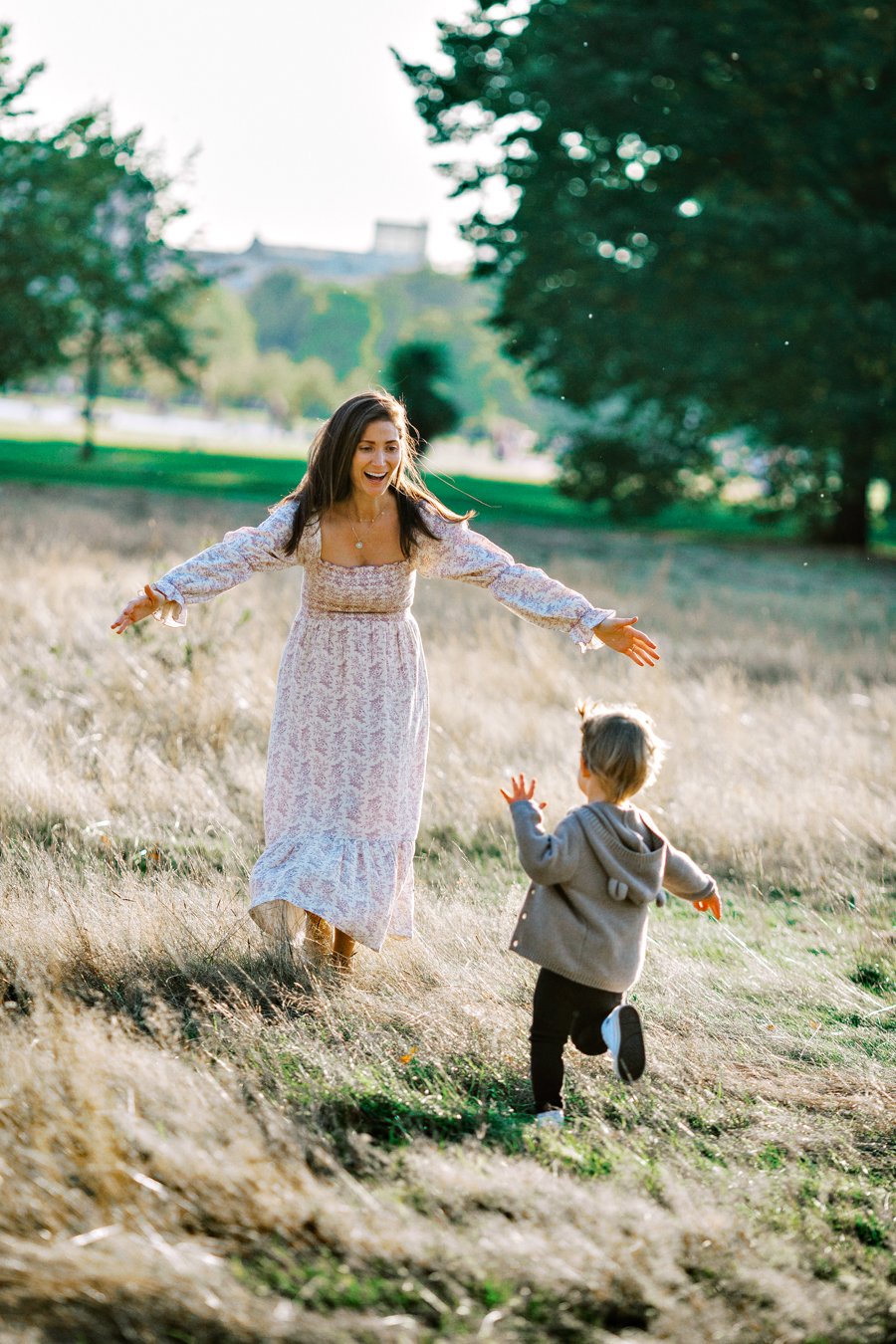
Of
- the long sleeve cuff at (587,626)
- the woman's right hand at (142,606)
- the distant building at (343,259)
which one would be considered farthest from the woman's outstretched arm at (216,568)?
the distant building at (343,259)

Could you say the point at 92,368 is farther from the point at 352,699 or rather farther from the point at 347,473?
the point at 352,699

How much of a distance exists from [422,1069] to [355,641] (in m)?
1.44

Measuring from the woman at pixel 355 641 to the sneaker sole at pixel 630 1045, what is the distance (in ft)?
3.34

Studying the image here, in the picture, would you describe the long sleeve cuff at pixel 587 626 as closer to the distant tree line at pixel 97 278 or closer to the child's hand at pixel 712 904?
the child's hand at pixel 712 904

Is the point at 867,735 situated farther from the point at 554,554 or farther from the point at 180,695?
the point at 554,554

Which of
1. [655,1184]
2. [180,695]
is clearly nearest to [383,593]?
[655,1184]

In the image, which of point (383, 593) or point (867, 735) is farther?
point (867, 735)

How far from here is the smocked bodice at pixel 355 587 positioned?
14.6ft

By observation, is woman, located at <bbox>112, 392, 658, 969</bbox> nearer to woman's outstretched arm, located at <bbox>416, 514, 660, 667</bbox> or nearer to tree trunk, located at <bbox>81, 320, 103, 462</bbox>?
woman's outstretched arm, located at <bbox>416, 514, 660, 667</bbox>

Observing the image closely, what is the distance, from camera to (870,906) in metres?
5.84

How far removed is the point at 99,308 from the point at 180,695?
996 inches

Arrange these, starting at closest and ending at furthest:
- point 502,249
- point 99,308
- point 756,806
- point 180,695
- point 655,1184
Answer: point 655,1184 < point 756,806 < point 180,695 < point 502,249 < point 99,308

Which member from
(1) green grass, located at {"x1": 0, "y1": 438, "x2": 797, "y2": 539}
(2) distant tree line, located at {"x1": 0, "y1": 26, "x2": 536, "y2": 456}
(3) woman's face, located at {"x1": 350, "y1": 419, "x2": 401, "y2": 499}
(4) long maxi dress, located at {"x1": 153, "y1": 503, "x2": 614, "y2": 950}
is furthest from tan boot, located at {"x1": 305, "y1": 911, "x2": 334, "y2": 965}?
(2) distant tree line, located at {"x1": 0, "y1": 26, "x2": 536, "y2": 456}

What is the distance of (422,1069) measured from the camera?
382 cm
